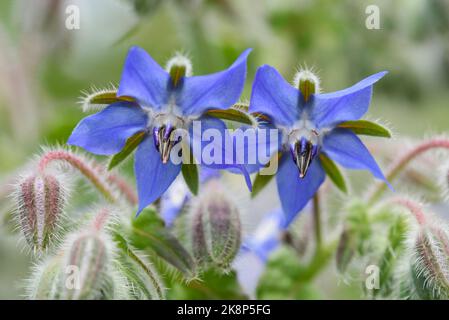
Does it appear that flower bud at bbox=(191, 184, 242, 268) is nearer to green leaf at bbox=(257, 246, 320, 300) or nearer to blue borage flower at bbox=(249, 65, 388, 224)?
blue borage flower at bbox=(249, 65, 388, 224)

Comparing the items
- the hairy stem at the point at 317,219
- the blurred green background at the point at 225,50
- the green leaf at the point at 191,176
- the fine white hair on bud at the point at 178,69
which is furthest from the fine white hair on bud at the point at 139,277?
the blurred green background at the point at 225,50

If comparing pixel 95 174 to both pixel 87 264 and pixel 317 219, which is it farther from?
pixel 317 219

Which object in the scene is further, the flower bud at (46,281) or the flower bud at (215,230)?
the flower bud at (215,230)

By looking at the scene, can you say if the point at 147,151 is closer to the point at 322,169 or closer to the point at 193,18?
the point at 322,169

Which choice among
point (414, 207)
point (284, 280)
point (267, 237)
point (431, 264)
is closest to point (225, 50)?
point (267, 237)

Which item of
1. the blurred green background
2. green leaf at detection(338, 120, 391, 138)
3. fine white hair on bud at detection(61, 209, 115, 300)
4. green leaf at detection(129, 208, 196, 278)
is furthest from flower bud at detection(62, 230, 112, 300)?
the blurred green background

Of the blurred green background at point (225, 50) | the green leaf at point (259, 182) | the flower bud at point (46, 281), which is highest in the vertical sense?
the blurred green background at point (225, 50)

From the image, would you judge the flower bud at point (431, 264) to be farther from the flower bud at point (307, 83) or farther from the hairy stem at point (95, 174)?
the hairy stem at point (95, 174)
